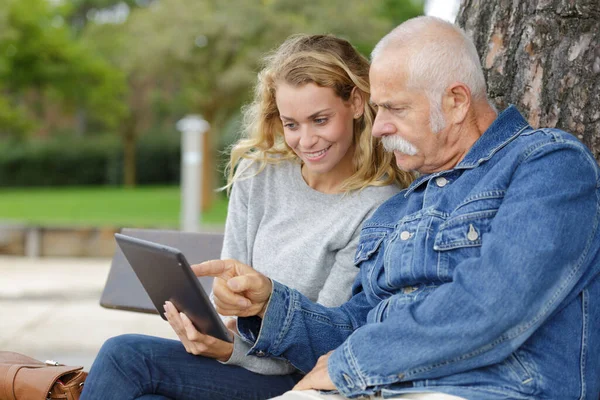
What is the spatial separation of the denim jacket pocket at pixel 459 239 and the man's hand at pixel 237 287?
486 millimetres

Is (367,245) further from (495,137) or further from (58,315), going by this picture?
(58,315)

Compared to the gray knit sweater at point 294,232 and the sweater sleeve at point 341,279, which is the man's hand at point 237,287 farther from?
the sweater sleeve at point 341,279

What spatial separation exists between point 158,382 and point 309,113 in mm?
890

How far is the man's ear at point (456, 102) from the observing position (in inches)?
84.1

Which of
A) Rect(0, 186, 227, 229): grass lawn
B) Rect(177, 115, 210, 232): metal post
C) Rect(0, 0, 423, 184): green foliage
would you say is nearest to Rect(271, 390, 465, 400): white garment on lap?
Rect(177, 115, 210, 232): metal post

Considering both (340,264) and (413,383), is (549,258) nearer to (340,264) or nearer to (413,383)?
(413,383)

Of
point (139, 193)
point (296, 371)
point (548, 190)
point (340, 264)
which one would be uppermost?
point (548, 190)

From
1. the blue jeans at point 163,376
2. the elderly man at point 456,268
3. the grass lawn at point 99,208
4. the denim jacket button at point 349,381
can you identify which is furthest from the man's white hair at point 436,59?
the grass lawn at point 99,208

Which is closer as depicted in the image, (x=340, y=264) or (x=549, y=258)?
(x=549, y=258)

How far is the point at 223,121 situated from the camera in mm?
19469

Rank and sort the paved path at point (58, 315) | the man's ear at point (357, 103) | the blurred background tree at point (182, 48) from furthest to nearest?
the blurred background tree at point (182, 48) → the paved path at point (58, 315) → the man's ear at point (357, 103)

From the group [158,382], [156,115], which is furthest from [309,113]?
[156,115]

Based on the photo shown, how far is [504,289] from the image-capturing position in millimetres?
1809

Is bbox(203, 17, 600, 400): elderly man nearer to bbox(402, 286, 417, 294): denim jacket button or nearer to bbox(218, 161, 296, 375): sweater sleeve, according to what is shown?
bbox(402, 286, 417, 294): denim jacket button
